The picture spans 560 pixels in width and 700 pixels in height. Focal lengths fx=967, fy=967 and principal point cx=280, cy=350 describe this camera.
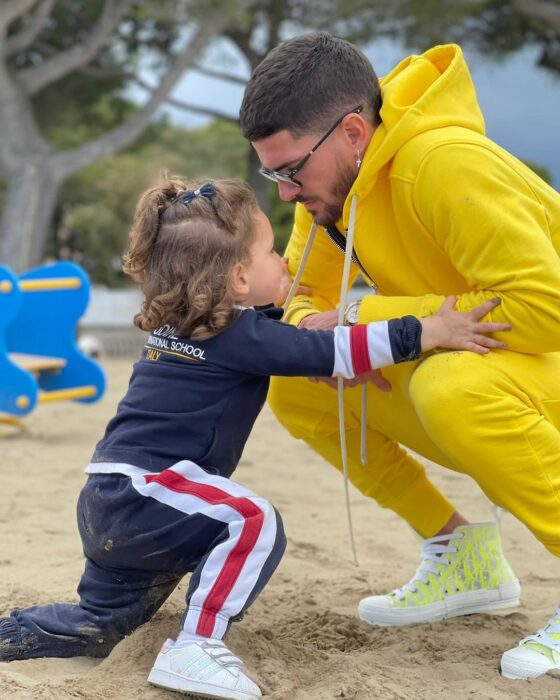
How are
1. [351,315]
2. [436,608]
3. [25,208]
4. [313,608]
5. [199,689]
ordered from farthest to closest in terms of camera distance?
[25,208]
[313,608]
[436,608]
[351,315]
[199,689]

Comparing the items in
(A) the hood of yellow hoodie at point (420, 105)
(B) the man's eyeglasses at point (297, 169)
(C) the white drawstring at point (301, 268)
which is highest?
(A) the hood of yellow hoodie at point (420, 105)

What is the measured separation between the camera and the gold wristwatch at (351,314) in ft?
7.22

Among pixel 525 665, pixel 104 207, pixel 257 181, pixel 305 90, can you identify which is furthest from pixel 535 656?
pixel 104 207

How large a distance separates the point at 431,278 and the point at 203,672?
101 centimetres

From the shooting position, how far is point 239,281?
204 centimetres

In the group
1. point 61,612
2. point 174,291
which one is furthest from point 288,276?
point 61,612

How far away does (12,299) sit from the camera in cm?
485

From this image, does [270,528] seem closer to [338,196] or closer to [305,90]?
[338,196]

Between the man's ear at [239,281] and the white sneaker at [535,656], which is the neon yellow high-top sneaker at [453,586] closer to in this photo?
the white sneaker at [535,656]

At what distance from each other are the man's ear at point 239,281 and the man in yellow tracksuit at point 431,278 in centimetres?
26

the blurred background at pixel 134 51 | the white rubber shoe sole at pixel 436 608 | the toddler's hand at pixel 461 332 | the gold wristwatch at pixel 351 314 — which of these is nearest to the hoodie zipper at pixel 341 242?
the gold wristwatch at pixel 351 314

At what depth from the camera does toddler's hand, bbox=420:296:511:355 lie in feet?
6.53

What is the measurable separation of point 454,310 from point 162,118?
17.4m

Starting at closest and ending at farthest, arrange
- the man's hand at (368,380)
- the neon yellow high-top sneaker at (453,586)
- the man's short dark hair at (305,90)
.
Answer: the man's short dark hair at (305,90), the man's hand at (368,380), the neon yellow high-top sneaker at (453,586)
